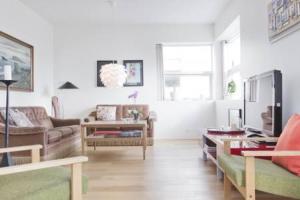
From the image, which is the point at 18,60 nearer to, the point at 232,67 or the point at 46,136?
the point at 46,136

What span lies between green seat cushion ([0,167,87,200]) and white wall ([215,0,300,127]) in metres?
2.21

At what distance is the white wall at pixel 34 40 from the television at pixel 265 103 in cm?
361

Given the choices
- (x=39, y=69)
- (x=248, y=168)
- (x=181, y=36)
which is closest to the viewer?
(x=248, y=168)

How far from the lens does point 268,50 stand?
3.44 metres

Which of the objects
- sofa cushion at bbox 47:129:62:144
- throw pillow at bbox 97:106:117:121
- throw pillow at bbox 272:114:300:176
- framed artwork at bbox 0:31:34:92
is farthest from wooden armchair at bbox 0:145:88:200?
throw pillow at bbox 97:106:117:121

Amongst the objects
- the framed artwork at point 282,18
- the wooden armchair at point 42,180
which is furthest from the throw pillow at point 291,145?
the wooden armchair at point 42,180

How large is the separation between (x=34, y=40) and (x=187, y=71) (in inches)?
130

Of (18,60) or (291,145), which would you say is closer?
(291,145)

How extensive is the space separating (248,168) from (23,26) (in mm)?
4689

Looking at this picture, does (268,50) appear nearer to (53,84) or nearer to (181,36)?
(181,36)

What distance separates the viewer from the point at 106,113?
5.95m

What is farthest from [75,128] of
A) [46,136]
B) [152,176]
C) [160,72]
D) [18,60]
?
[160,72]

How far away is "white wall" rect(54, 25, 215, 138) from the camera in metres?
6.45

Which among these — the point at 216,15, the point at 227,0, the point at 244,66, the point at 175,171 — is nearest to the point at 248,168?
the point at 175,171
